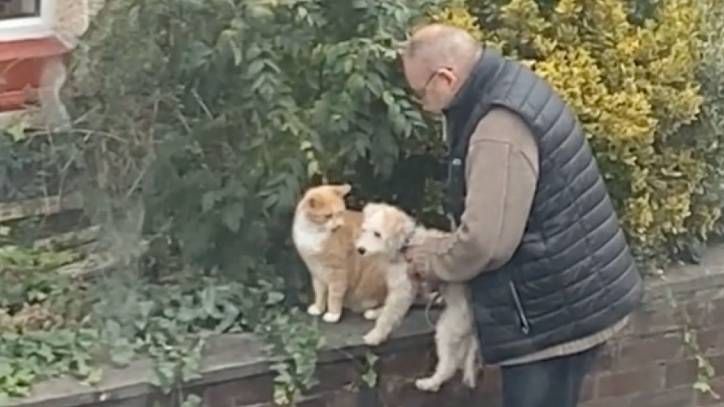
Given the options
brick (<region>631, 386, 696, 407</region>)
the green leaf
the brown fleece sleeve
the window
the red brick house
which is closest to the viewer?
the brown fleece sleeve

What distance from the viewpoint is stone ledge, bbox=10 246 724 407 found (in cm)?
546

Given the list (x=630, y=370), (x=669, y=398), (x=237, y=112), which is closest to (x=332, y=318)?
(x=237, y=112)

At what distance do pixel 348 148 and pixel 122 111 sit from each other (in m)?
0.86

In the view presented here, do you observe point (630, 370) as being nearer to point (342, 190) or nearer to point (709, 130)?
point (709, 130)

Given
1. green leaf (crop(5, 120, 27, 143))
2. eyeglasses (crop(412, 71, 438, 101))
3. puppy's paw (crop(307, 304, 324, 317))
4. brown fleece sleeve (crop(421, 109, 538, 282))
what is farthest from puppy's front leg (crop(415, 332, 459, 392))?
green leaf (crop(5, 120, 27, 143))

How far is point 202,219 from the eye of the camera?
606 cm

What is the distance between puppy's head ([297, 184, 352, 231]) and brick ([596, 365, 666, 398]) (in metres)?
1.33

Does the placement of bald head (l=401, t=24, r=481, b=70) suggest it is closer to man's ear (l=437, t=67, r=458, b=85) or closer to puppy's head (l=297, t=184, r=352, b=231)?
man's ear (l=437, t=67, r=458, b=85)

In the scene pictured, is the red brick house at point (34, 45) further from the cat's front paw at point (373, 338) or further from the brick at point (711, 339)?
the brick at point (711, 339)

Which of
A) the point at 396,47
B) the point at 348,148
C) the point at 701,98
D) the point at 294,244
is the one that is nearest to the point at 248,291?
the point at 294,244

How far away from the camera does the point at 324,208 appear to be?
18.5 ft

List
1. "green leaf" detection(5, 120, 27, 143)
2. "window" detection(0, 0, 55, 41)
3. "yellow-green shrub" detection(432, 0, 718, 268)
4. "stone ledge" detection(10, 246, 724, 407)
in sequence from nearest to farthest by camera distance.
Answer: "stone ledge" detection(10, 246, 724, 407) < "yellow-green shrub" detection(432, 0, 718, 268) < "green leaf" detection(5, 120, 27, 143) < "window" detection(0, 0, 55, 41)

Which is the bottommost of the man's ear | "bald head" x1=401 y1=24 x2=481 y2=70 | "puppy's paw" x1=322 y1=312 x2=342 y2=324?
"puppy's paw" x1=322 y1=312 x2=342 y2=324

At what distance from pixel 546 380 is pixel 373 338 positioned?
0.70 metres
